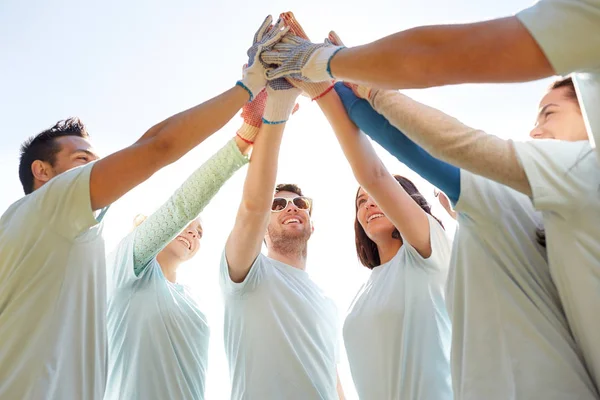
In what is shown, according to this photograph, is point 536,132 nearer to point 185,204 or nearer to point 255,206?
point 255,206

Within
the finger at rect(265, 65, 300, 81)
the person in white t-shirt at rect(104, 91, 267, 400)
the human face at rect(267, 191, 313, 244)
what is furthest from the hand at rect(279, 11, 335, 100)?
the human face at rect(267, 191, 313, 244)

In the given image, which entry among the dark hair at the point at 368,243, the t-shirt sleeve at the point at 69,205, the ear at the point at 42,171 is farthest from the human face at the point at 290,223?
the t-shirt sleeve at the point at 69,205

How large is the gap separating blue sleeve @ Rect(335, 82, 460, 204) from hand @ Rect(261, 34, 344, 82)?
297mm

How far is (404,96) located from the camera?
9.30ft

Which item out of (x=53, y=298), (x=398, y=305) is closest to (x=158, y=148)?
(x=53, y=298)

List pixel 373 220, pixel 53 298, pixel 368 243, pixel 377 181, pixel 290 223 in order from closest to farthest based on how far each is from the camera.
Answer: pixel 53 298 → pixel 377 181 → pixel 373 220 → pixel 368 243 → pixel 290 223

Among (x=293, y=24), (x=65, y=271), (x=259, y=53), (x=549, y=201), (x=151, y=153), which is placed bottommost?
(x=549, y=201)

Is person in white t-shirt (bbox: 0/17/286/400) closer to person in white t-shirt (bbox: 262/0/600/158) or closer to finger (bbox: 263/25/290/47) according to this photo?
finger (bbox: 263/25/290/47)

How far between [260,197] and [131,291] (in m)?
1.15

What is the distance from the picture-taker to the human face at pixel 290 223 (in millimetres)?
4652

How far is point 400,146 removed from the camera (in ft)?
9.57

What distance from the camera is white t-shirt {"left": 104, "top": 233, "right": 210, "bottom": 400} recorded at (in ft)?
12.2

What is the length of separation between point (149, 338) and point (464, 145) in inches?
101

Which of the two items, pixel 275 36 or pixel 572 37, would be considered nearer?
pixel 572 37
